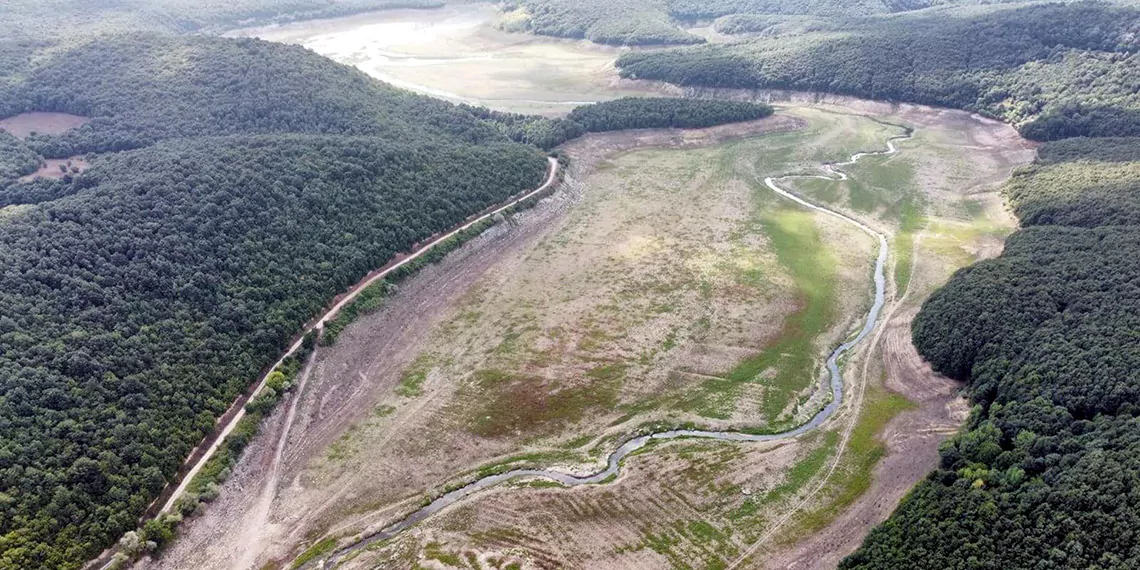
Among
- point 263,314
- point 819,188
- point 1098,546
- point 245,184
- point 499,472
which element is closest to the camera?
point 1098,546

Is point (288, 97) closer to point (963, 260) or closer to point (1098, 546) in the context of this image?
point (963, 260)

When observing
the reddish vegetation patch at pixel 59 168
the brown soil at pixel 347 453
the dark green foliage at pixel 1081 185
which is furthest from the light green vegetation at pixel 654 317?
the reddish vegetation patch at pixel 59 168

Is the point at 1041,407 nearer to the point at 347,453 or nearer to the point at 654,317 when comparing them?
the point at 654,317

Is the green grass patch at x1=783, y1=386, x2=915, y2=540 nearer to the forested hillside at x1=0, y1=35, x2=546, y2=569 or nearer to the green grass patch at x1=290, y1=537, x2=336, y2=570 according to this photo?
the green grass patch at x1=290, y1=537, x2=336, y2=570

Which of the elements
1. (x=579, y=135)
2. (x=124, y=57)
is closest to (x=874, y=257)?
(x=579, y=135)

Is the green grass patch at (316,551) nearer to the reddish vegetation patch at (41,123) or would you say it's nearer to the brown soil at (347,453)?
the brown soil at (347,453)

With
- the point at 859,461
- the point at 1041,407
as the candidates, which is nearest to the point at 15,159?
the point at 859,461
